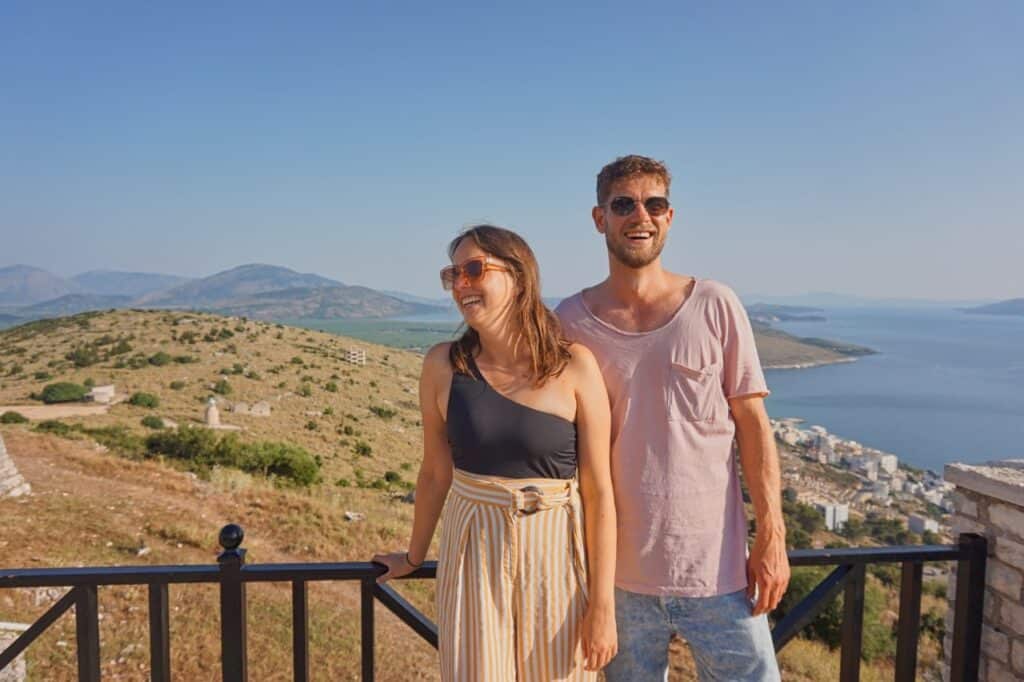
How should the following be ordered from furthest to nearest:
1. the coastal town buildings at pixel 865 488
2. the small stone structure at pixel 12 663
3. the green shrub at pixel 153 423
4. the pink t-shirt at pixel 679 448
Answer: the coastal town buildings at pixel 865 488 → the green shrub at pixel 153 423 → the small stone structure at pixel 12 663 → the pink t-shirt at pixel 679 448

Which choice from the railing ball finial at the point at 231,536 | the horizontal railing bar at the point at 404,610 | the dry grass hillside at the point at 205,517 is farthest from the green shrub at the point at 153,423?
the horizontal railing bar at the point at 404,610

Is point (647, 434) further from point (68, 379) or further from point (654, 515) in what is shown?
point (68, 379)

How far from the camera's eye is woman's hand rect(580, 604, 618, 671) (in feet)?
5.21

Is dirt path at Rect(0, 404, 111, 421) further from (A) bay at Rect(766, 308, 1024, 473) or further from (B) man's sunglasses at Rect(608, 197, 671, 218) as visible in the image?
(A) bay at Rect(766, 308, 1024, 473)

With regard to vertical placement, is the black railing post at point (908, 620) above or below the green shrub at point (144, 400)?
above

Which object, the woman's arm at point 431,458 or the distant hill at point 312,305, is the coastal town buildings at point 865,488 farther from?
the distant hill at point 312,305

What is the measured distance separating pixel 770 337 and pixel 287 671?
100963 mm

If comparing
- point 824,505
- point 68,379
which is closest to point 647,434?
point 824,505

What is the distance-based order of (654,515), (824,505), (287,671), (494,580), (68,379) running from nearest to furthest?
(494,580) < (654,515) < (287,671) < (824,505) < (68,379)

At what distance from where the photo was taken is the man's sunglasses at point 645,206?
187 centimetres

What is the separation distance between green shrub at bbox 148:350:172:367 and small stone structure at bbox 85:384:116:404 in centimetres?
798

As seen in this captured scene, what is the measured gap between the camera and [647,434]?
1747 millimetres

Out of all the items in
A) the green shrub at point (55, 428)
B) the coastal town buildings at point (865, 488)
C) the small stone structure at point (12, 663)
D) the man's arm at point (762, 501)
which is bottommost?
the coastal town buildings at point (865, 488)

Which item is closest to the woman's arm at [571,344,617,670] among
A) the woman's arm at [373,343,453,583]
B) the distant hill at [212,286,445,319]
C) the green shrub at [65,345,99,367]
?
the woman's arm at [373,343,453,583]
